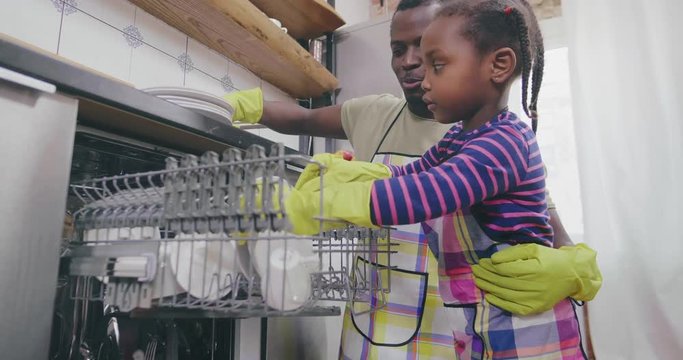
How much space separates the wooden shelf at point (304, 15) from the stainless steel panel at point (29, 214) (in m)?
1.32

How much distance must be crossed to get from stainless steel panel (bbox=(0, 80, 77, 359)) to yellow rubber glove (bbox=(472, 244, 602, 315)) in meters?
0.61

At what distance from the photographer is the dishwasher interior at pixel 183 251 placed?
1.45 ft

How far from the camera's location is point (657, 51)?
1.71m

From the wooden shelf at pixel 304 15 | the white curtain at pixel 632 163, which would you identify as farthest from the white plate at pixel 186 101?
the white curtain at pixel 632 163

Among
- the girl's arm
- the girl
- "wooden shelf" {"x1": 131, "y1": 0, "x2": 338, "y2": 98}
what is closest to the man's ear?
the girl

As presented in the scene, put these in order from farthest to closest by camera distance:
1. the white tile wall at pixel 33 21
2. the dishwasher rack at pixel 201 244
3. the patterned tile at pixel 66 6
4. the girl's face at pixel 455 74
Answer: the patterned tile at pixel 66 6, the white tile wall at pixel 33 21, the girl's face at pixel 455 74, the dishwasher rack at pixel 201 244

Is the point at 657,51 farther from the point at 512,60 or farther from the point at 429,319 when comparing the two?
the point at 429,319

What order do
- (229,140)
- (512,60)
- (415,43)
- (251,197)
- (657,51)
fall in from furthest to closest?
1. (657,51)
2. (415,43)
3. (229,140)
4. (512,60)
5. (251,197)

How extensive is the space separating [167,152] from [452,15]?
0.58m

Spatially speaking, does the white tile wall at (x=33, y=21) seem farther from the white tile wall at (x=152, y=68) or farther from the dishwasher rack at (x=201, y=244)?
the dishwasher rack at (x=201, y=244)

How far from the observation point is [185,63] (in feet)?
4.73

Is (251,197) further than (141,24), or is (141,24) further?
(141,24)

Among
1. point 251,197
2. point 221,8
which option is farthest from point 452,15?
point 221,8

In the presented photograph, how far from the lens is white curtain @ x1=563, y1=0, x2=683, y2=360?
157cm
